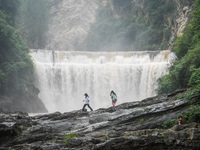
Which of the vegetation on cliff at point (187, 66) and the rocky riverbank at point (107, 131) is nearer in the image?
the rocky riverbank at point (107, 131)

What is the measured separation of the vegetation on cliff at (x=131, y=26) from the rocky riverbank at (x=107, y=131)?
32815 millimetres

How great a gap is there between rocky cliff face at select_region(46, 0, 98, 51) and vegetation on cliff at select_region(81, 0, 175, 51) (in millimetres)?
2789

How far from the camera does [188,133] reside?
8875 mm

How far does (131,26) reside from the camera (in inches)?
2229

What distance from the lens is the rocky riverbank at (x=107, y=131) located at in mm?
9172

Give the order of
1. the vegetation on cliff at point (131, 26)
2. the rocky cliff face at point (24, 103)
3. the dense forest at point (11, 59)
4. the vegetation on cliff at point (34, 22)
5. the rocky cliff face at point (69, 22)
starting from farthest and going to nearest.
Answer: the rocky cliff face at point (69, 22), the vegetation on cliff at point (34, 22), the vegetation on cliff at point (131, 26), the dense forest at point (11, 59), the rocky cliff face at point (24, 103)

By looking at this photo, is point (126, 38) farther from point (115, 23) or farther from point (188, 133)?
point (188, 133)

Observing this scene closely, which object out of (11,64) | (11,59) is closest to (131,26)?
(11,59)

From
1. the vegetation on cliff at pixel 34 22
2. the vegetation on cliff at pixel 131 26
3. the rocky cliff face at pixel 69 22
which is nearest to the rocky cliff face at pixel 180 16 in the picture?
the vegetation on cliff at pixel 131 26

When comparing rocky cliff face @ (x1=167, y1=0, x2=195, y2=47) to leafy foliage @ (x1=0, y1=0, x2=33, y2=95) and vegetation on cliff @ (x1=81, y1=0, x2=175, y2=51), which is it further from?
leafy foliage @ (x1=0, y1=0, x2=33, y2=95)

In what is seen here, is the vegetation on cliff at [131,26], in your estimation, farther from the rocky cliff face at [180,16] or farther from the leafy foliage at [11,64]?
the leafy foliage at [11,64]

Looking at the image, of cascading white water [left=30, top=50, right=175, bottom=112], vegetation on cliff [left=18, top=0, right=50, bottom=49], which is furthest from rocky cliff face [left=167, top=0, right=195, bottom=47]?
vegetation on cliff [left=18, top=0, right=50, bottom=49]

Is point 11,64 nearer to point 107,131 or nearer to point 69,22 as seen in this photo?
point 107,131

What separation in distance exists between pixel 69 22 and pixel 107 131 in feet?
196
